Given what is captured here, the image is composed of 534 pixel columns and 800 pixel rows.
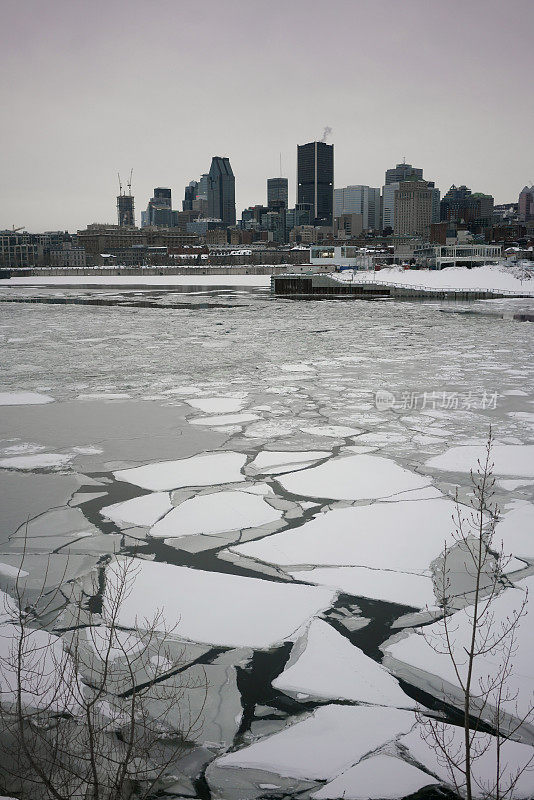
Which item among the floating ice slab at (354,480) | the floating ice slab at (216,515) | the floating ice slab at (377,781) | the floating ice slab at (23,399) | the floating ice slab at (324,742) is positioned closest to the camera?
the floating ice slab at (377,781)

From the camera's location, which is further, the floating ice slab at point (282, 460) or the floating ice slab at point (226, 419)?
the floating ice slab at point (226, 419)

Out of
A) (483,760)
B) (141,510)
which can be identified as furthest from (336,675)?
(141,510)

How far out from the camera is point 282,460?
23.6ft

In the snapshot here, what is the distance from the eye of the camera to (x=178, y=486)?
21.2ft

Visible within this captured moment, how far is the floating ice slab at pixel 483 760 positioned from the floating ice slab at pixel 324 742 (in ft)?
0.40

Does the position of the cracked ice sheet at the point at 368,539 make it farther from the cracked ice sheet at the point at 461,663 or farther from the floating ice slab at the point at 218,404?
the floating ice slab at the point at 218,404

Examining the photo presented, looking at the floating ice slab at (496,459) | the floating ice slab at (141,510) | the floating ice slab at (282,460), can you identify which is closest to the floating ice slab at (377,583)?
the floating ice slab at (141,510)

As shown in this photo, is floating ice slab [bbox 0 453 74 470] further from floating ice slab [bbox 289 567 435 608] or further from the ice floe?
floating ice slab [bbox 289 567 435 608]

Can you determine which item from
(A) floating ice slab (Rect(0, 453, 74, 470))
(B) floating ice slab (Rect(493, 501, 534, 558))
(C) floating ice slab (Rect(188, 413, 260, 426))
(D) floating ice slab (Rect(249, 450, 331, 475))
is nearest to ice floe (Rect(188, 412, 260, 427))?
(C) floating ice slab (Rect(188, 413, 260, 426))

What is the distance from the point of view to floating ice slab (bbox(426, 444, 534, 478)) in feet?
22.6

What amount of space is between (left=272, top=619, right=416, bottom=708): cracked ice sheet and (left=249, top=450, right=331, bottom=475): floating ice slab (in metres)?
3.02

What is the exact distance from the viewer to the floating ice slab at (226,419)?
8.86 meters

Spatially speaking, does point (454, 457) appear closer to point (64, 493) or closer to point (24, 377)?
point (64, 493)

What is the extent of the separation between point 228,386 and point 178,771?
28.1 feet
